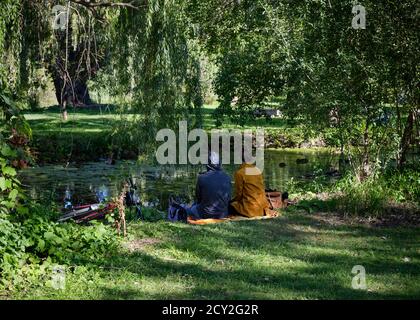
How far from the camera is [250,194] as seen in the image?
853 cm

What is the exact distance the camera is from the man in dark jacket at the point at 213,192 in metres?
8.48

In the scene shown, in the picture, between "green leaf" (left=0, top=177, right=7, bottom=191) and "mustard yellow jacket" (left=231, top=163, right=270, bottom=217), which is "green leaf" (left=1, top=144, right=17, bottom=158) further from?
"mustard yellow jacket" (left=231, top=163, right=270, bottom=217)

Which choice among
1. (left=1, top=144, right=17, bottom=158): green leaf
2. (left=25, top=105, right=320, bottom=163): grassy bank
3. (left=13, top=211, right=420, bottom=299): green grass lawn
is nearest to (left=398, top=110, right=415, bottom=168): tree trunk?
(left=13, top=211, right=420, bottom=299): green grass lawn

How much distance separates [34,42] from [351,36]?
4992mm

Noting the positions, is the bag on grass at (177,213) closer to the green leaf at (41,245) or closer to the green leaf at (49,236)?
the green leaf at (49,236)

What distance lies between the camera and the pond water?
12789 mm

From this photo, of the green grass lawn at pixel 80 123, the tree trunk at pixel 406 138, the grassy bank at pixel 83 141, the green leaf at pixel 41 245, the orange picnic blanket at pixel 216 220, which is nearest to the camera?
the green leaf at pixel 41 245

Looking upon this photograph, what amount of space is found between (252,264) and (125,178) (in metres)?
8.60

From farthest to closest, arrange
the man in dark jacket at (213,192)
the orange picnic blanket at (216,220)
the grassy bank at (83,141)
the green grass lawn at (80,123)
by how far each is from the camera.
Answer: the green grass lawn at (80,123), the grassy bank at (83,141), the man in dark jacket at (213,192), the orange picnic blanket at (216,220)

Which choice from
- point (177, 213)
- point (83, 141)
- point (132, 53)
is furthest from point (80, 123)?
point (177, 213)

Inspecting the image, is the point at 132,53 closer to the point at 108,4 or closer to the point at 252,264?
the point at 108,4

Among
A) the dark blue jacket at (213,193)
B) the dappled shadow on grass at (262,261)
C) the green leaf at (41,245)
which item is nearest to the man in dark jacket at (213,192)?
the dark blue jacket at (213,193)
